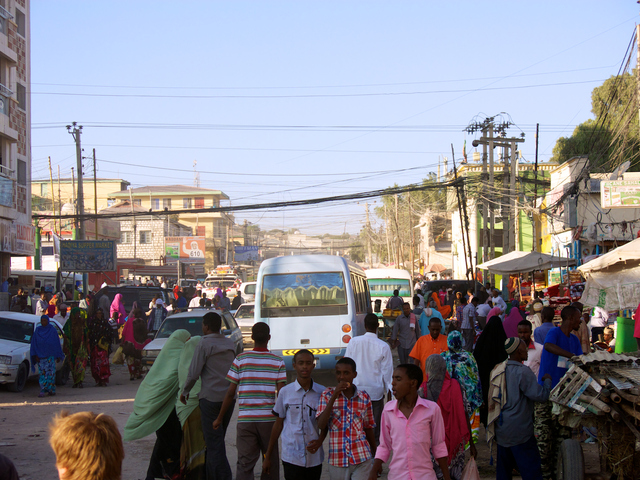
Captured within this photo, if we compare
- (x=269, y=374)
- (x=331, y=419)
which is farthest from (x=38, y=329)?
(x=331, y=419)

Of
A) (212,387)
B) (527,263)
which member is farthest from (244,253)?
(212,387)

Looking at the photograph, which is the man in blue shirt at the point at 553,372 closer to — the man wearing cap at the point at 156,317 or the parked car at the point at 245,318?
the man wearing cap at the point at 156,317

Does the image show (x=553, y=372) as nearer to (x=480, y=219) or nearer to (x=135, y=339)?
(x=135, y=339)

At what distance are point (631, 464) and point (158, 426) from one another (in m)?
4.50

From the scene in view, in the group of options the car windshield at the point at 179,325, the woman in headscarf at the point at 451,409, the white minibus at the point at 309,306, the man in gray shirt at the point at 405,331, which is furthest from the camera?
the car windshield at the point at 179,325

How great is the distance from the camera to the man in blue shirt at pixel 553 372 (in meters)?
6.33

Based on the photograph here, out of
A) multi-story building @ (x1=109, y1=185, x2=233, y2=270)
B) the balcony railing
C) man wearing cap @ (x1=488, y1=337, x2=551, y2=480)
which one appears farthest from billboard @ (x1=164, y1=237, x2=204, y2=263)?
man wearing cap @ (x1=488, y1=337, x2=551, y2=480)

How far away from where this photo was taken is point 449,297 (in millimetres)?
A: 24188

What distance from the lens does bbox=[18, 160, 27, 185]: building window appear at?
97.2 feet

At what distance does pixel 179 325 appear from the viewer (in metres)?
15.7

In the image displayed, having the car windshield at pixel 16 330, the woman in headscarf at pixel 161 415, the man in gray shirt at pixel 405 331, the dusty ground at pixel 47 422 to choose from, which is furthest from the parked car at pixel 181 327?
the woman in headscarf at pixel 161 415

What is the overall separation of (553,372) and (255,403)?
3.46m

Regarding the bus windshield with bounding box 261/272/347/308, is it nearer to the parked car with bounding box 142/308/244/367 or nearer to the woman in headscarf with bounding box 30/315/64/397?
the parked car with bounding box 142/308/244/367

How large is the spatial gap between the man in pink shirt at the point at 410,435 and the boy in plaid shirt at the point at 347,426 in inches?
14.5
